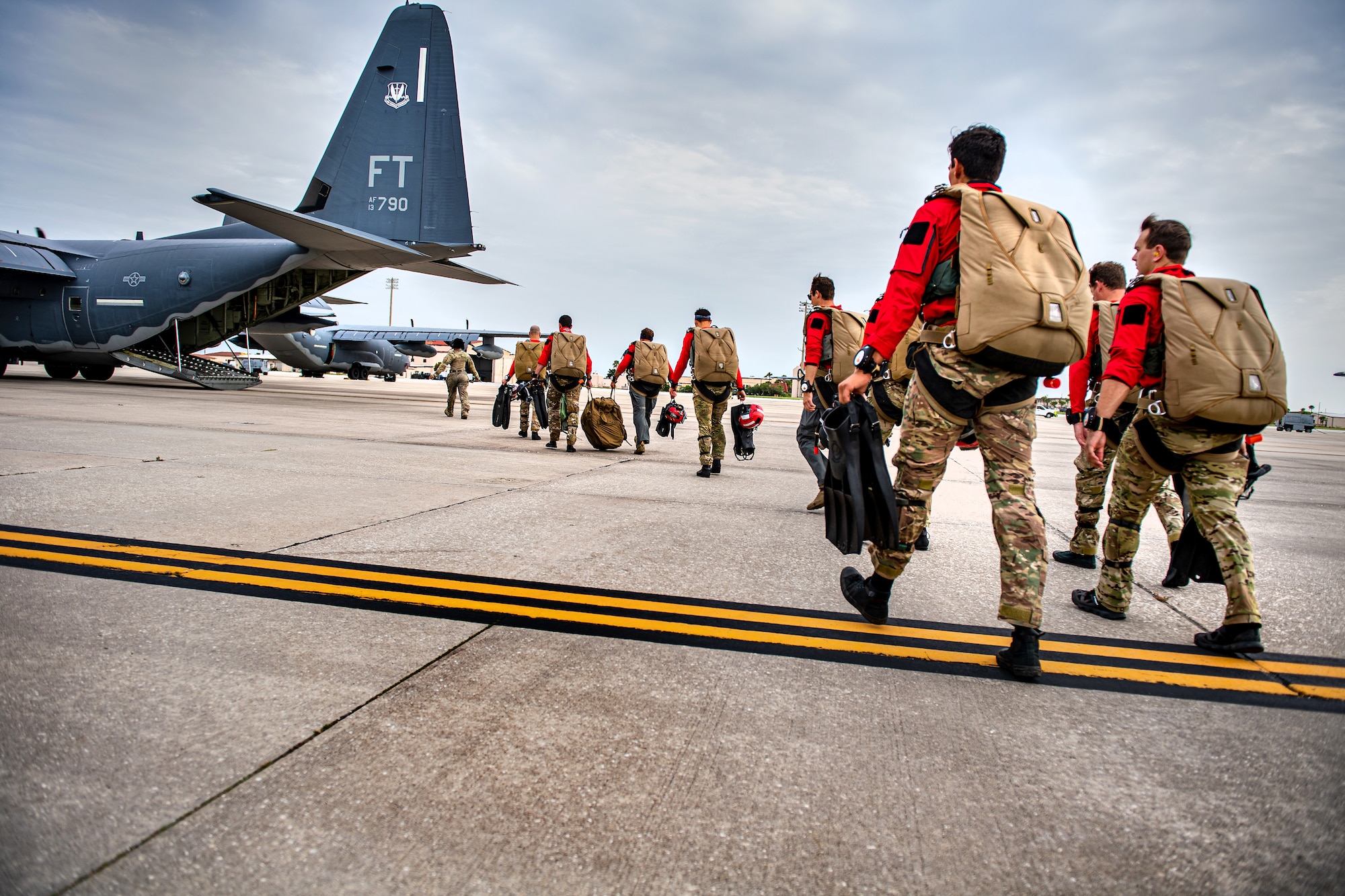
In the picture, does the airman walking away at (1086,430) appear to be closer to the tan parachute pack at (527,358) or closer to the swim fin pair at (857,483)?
the swim fin pair at (857,483)

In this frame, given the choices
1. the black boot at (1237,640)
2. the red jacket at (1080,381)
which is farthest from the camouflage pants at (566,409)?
the black boot at (1237,640)

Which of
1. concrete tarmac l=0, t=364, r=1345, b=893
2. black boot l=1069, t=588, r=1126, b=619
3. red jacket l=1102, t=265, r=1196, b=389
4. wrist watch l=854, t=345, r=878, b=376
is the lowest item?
concrete tarmac l=0, t=364, r=1345, b=893

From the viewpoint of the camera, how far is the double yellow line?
2822 mm

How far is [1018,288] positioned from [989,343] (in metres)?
0.25

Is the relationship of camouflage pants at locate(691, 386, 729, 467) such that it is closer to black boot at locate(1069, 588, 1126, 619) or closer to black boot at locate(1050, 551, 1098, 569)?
black boot at locate(1050, 551, 1098, 569)

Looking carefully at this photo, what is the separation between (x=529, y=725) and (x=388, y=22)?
1917 cm

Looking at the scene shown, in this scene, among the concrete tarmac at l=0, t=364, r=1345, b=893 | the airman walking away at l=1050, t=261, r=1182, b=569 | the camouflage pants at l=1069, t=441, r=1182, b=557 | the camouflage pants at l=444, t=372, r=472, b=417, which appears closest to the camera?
the concrete tarmac at l=0, t=364, r=1345, b=893

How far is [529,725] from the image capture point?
2113 mm

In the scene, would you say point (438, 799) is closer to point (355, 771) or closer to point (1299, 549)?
point (355, 771)

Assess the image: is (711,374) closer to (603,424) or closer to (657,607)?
(603,424)

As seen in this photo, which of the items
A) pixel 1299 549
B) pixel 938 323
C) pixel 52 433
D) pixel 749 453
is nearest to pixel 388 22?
pixel 52 433

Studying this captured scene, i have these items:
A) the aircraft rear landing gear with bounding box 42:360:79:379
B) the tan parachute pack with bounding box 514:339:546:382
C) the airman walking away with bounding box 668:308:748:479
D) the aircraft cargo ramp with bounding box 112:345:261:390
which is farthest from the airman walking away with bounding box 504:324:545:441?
the aircraft rear landing gear with bounding box 42:360:79:379

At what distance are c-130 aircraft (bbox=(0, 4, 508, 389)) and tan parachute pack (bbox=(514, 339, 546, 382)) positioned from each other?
5.79 metres

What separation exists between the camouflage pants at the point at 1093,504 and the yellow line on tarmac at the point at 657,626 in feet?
5.27
